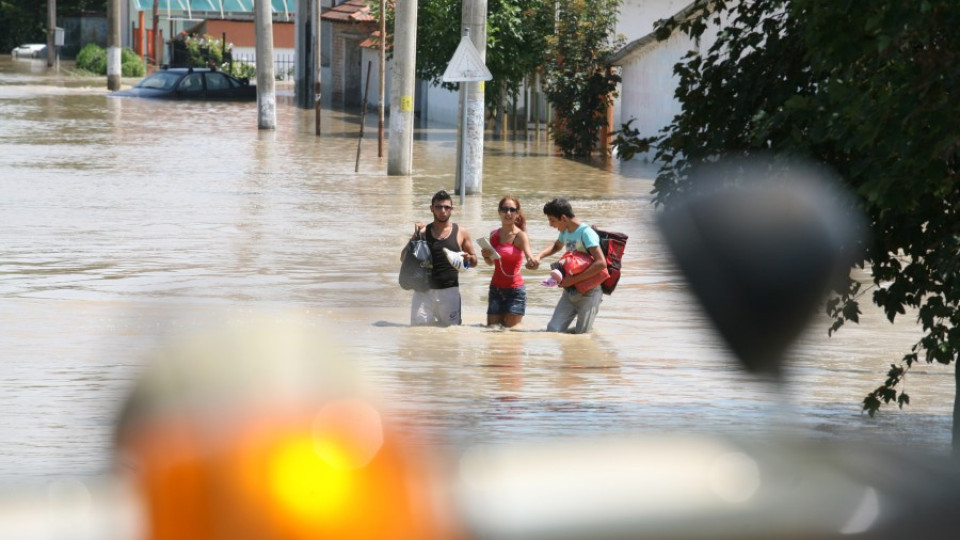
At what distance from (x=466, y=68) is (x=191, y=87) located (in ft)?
95.2

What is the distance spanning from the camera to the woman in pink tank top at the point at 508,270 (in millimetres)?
12055

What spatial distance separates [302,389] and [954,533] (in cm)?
72

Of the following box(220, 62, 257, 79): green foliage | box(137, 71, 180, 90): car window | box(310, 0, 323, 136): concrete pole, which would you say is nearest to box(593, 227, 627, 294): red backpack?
box(310, 0, 323, 136): concrete pole

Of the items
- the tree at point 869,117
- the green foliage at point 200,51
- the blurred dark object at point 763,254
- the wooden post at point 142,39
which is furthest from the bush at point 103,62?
the blurred dark object at point 763,254

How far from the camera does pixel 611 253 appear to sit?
12.0 m

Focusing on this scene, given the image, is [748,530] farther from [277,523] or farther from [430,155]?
[430,155]

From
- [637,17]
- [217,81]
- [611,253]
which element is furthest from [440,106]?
[611,253]

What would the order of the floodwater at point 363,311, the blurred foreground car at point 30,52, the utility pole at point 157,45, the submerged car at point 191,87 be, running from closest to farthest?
the floodwater at point 363,311
the submerged car at point 191,87
the utility pole at point 157,45
the blurred foreground car at point 30,52

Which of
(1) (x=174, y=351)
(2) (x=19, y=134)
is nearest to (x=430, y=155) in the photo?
(2) (x=19, y=134)

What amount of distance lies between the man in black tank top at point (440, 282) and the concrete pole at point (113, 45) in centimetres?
4247

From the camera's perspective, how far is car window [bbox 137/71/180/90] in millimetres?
48844

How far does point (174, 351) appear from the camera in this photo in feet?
5.47

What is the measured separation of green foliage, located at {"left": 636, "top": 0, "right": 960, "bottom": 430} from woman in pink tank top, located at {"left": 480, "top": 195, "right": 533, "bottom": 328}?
459 cm

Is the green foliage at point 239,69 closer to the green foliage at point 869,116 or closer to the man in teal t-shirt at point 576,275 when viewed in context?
the man in teal t-shirt at point 576,275
